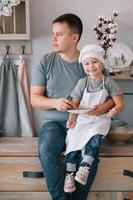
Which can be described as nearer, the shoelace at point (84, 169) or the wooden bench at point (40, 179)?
the shoelace at point (84, 169)

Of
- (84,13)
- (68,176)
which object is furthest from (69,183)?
(84,13)

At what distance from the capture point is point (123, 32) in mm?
2199

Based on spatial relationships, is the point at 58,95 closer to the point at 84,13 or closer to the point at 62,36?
the point at 62,36

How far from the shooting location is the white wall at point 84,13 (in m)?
2.17

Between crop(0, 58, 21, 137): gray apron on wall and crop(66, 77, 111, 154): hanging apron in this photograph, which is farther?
crop(0, 58, 21, 137): gray apron on wall

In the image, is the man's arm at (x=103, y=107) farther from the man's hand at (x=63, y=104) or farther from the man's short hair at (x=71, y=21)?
the man's short hair at (x=71, y=21)

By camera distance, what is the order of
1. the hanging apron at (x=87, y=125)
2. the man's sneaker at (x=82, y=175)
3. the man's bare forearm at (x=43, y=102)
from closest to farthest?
the man's sneaker at (x=82, y=175) < the hanging apron at (x=87, y=125) < the man's bare forearm at (x=43, y=102)

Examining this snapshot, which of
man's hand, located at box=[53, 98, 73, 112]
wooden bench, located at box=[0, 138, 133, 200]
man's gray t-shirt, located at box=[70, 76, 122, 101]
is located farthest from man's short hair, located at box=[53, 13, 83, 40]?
wooden bench, located at box=[0, 138, 133, 200]

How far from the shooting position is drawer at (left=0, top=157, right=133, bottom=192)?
1.83 m

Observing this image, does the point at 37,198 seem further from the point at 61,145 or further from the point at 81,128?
the point at 81,128

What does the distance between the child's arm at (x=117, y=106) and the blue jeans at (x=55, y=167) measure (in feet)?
0.79

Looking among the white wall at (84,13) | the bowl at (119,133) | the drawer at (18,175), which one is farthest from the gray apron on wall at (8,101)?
the bowl at (119,133)

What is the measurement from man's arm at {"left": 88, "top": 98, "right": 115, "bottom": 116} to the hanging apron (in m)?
0.03

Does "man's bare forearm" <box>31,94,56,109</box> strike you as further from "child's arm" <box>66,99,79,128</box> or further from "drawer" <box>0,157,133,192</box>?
"drawer" <box>0,157,133,192</box>
